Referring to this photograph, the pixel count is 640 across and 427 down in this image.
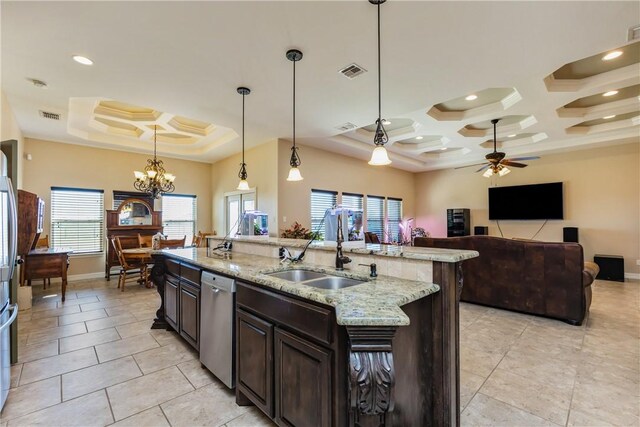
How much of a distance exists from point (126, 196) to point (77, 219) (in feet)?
3.39

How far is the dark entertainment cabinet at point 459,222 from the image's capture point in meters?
8.26

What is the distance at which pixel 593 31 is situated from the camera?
8.34 feet

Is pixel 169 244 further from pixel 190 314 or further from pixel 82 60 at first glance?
pixel 82 60

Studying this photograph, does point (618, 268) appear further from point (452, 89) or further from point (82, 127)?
point (82, 127)

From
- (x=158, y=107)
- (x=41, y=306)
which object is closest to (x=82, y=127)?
(x=158, y=107)

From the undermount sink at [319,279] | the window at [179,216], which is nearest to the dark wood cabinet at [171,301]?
the undermount sink at [319,279]

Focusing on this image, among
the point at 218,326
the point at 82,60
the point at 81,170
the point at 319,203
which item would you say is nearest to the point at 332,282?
the point at 218,326

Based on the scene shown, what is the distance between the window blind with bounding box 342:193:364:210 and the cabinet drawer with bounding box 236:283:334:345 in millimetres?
5610

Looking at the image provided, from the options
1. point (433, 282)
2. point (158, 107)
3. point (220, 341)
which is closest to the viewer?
point (433, 282)

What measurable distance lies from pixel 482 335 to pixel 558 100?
3692 mm

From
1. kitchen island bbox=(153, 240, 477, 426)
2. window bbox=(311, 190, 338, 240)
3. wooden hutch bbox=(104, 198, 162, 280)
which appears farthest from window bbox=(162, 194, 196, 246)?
kitchen island bbox=(153, 240, 477, 426)

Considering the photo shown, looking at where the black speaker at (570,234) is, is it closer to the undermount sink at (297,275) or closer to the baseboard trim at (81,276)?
the undermount sink at (297,275)

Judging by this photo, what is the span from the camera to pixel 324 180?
22.8 ft

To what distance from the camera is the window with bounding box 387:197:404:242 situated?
9031 millimetres
